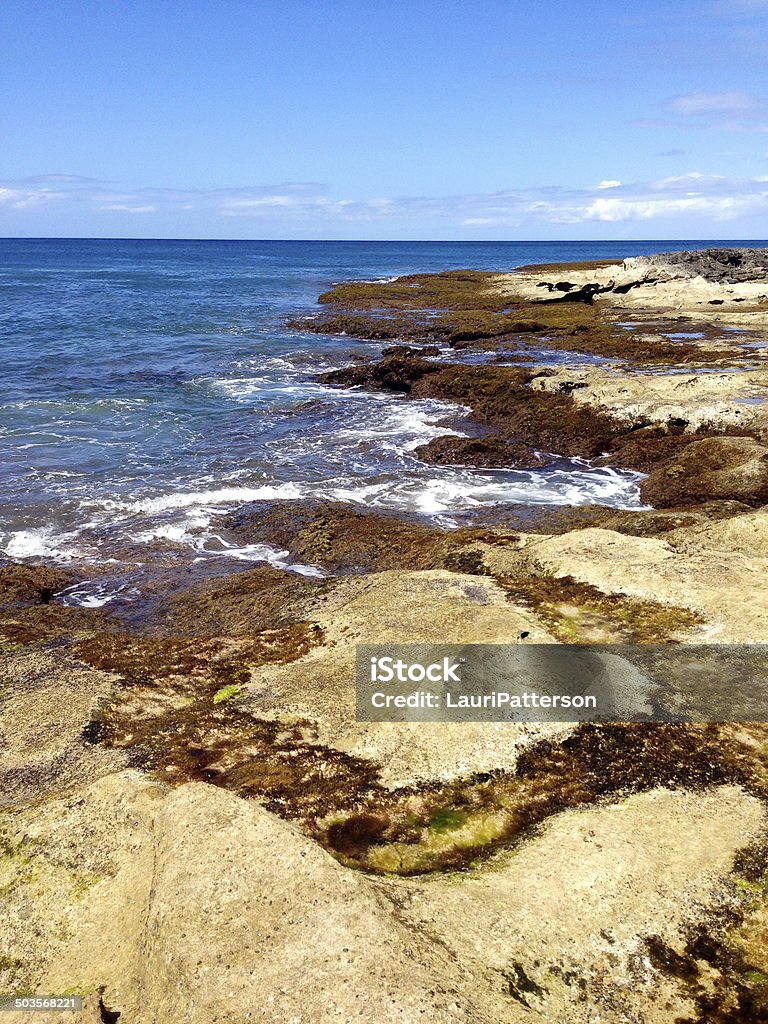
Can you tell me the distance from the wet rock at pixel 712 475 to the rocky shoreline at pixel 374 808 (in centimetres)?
448

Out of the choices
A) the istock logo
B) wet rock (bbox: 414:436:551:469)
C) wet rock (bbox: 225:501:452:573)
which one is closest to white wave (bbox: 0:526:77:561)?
wet rock (bbox: 225:501:452:573)

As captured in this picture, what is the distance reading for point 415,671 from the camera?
10.6 m

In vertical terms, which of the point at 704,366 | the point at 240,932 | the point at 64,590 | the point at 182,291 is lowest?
the point at 64,590

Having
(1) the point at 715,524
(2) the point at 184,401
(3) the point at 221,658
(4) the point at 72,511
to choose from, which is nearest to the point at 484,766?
(3) the point at 221,658

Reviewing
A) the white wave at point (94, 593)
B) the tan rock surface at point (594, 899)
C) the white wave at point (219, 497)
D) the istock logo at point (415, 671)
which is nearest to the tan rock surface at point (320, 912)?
the tan rock surface at point (594, 899)

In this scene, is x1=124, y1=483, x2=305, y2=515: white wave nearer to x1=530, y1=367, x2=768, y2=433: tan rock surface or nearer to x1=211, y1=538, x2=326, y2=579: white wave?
x1=211, y1=538, x2=326, y2=579: white wave

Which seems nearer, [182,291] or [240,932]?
[240,932]

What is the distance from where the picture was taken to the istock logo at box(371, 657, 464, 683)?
1043 centimetres

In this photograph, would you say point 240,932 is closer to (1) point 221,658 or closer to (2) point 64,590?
(1) point 221,658

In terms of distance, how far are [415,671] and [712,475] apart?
16358 millimetres

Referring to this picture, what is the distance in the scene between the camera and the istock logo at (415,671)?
34.2 ft

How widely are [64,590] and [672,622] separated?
14808 millimetres

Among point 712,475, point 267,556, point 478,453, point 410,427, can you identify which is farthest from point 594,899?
point 410,427

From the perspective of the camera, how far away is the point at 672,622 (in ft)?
38.6
